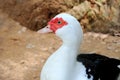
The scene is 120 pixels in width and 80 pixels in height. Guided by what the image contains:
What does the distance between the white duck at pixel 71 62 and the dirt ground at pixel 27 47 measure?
0.69 m

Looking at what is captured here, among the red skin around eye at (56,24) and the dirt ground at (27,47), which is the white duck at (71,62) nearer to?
the red skin around eye at (56,24)

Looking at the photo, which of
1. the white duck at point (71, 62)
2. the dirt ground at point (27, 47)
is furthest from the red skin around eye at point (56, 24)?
the dirt ground at point (27, 47)

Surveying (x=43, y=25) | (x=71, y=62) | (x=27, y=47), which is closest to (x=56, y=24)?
(x=71, y=62)

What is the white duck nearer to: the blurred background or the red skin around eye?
the red skin around eye

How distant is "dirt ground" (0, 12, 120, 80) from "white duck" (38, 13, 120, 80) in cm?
69

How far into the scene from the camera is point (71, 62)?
2.88 m

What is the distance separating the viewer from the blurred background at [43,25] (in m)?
3.86

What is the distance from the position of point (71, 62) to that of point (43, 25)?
150 cm

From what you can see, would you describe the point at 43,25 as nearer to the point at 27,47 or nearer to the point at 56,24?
the point at 27,47

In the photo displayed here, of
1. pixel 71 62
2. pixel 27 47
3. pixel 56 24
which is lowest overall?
pixel 27 47

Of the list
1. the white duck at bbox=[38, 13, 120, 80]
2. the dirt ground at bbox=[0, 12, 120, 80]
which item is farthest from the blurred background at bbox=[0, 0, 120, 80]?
the white duck at bbox=[38, 13, 120, 80]

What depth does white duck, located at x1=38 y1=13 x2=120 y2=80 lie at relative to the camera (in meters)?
2.80

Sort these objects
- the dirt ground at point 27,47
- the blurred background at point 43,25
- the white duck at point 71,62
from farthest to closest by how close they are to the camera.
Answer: the blurred background at point 43,25
the dirt ground at point 27,47
the white duck at point 71,62

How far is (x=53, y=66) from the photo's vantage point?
2928mm
